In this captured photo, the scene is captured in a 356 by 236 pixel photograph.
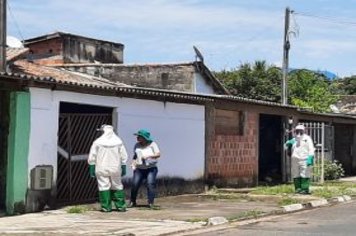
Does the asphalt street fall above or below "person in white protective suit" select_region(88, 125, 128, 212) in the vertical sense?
below

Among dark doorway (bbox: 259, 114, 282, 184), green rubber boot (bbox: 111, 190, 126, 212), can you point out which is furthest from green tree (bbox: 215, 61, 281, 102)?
green rubber boot (bbox: 111, 190, 126, 212)

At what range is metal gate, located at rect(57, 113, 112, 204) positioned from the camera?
14891 millimetres

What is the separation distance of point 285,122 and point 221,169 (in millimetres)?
4625

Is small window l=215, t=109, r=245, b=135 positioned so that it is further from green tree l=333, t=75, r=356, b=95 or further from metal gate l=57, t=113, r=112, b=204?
green tree l=333, t=75, r=356, b=95

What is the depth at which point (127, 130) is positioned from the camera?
16.3 meters

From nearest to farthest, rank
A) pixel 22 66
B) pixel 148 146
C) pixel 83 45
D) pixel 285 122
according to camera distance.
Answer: pixel 148 146 → pixel 22 66 → pixel 285 122 → pixel 83 45

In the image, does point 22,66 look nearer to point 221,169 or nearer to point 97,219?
point 221,169

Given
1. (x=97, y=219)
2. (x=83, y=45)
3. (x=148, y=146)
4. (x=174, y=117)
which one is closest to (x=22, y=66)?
(x=174, y=117)

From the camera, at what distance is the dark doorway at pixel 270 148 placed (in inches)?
966

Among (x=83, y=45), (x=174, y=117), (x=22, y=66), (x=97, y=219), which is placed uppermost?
(x=83, y=45)

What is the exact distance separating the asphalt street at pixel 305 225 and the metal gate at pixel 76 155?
4195 mm

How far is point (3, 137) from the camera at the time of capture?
1314 centimetres

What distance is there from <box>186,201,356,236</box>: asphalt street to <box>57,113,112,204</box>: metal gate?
4195 mm

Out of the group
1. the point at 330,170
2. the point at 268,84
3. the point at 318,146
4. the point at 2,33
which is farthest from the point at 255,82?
the point at 2,33
